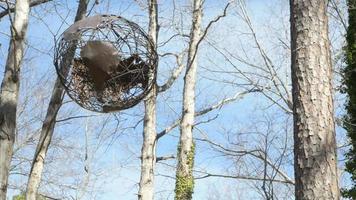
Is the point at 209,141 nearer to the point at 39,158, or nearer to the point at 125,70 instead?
the point at 39,158

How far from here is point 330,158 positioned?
12.3 feet

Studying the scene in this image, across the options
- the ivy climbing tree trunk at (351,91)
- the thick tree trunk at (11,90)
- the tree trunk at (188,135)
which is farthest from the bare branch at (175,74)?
the thick tree trunk at (11,90)

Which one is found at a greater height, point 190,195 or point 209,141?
point 209,141

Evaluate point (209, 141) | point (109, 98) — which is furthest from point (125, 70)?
point (209, 141)

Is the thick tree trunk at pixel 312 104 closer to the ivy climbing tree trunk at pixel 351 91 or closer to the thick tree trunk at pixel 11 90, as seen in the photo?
the thick tree trunk at pixel 11 90

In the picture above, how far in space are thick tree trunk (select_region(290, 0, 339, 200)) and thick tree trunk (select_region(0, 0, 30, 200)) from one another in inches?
82.6

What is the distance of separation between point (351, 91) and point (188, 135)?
333 cm

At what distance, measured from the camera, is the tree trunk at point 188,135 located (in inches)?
386

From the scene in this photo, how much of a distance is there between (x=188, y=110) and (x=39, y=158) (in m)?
5.23

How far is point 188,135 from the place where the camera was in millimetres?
10047

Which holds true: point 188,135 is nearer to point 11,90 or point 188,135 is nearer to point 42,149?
point 42,149

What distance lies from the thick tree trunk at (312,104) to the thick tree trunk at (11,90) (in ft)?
6.88

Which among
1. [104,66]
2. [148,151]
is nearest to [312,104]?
[104,66]

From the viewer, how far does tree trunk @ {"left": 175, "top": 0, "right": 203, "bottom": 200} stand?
9.81 metres
